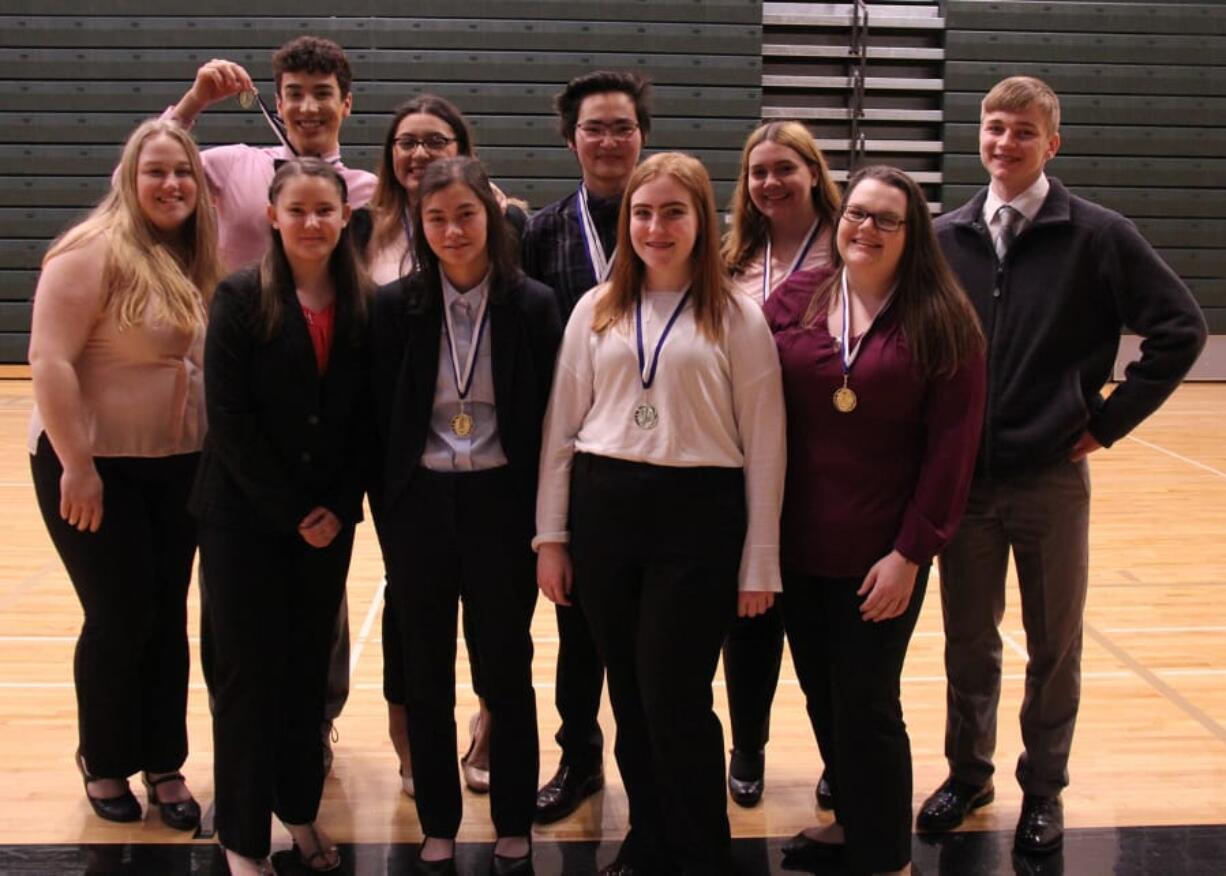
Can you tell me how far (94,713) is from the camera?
2543 mm

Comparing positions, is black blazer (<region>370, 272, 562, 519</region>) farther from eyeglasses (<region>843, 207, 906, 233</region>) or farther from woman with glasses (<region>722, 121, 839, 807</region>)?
eyeglasses (<region>843, 207, 906, 233</region>)

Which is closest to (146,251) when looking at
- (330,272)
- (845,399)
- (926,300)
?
(330,272)

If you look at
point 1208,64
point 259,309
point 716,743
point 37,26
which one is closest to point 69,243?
point 259,309

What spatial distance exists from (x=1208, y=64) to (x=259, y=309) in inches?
389

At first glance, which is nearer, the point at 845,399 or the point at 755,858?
the point at 845,399

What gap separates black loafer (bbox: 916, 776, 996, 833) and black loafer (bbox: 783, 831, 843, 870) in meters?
0.26

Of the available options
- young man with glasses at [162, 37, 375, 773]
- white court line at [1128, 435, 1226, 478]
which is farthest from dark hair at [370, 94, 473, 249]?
white court line at [1128, 435, 1226, 478]

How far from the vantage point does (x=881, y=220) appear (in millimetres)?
2080

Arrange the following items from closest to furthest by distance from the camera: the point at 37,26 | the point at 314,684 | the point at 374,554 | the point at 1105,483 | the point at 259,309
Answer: the point at 259,309, the point at 314,684, the point at 374,554, the point at 1105,483, the point at 37,26

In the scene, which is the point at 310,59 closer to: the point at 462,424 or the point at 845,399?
the point at 462,424

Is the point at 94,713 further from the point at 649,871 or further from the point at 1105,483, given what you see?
the point at 1105,483

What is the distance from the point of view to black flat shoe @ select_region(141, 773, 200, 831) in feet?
8.47

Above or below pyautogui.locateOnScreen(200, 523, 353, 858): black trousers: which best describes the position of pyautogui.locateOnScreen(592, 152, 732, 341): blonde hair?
above

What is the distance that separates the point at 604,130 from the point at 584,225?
21 centimetres
